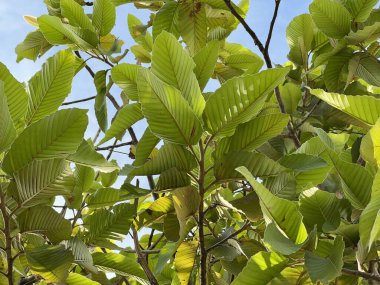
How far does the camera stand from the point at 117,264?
5.39ft

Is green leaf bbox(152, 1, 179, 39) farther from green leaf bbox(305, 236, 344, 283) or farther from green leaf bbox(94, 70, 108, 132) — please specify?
green leaf bbox(305, 236, 344, 283)

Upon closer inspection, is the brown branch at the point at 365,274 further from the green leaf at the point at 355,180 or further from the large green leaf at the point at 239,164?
the large green leaf at the point at 239,164

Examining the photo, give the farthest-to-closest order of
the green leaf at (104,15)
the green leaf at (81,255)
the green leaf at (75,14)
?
the green leaf at (104,15) < the green leaf at (75,14) < the green leaf at (81,255)

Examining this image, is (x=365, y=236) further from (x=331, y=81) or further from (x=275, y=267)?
Answer: (x=331, y=81)

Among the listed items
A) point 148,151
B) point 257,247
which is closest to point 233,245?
point 257,247

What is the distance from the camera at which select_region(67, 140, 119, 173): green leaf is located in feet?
4.47

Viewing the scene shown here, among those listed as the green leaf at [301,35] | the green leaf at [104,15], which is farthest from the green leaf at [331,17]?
the green leaf at [104,15]

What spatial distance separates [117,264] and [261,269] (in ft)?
1.89

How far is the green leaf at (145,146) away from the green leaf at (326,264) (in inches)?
21.2

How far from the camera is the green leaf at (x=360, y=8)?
6.93ft

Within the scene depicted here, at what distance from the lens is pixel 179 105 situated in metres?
1.19

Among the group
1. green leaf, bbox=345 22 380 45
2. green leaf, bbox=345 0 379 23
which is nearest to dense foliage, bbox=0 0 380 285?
green leaf, bbox=345 22 380 45

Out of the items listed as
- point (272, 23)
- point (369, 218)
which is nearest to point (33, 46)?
point (272, 23)

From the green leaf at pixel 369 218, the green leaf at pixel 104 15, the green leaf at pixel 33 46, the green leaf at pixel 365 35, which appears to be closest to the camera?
the green leaf at pixel 369 218
